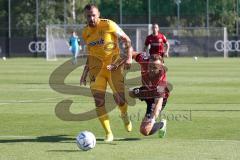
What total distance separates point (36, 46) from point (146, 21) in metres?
10.9

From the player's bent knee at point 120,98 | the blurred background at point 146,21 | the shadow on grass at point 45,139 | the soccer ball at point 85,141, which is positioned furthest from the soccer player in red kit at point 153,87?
the blurred background at point 146,21

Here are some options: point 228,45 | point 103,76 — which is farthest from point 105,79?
point 228,45

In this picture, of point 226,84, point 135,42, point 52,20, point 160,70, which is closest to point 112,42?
point 160,70

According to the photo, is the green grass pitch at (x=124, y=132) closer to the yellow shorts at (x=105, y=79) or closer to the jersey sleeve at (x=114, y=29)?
the yellow shorts at (x=105, y=79)

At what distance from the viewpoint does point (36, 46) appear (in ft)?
208

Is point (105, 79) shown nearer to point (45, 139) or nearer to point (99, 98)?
point (99, 98)

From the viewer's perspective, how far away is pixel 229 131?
43.3 ft

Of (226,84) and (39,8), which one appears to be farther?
(39,8)

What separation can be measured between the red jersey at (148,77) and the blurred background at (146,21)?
143 feet

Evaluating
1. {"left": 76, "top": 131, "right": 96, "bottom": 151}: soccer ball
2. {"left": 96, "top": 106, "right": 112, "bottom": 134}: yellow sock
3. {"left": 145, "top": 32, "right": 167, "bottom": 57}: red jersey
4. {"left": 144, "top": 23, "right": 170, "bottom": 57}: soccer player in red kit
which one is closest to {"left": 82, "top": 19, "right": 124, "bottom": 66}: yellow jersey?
{"left": 96, "top": 106, "right": 112, "bottom": 134}: yellow sock

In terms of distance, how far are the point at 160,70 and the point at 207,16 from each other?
2165 inches

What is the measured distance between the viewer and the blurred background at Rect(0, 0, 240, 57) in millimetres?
61469

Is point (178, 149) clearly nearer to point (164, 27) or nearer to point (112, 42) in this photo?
point (112, 42)

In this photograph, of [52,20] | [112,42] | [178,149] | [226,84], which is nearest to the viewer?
[178,149]
